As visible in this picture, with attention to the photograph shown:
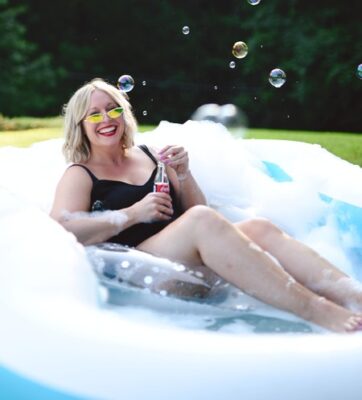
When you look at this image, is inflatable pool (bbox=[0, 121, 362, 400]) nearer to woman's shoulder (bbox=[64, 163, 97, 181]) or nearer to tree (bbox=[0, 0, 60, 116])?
woman's shoulder (bbox=[64, 163, 97, 181])

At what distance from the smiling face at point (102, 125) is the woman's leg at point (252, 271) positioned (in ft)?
1.38

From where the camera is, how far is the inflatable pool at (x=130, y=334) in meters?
1.30

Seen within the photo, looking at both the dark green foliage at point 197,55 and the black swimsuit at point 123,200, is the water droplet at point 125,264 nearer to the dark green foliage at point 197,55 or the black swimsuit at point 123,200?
the black swimsuit at point 123,200

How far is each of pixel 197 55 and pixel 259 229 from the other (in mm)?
10357

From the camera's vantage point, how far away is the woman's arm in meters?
1.95

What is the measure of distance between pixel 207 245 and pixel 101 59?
1115 centimetres

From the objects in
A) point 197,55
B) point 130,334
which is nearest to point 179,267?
point 130,334

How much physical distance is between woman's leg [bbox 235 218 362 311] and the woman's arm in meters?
0.23

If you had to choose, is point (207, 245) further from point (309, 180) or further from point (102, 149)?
point (309, 180)

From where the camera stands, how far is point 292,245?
6.22ft

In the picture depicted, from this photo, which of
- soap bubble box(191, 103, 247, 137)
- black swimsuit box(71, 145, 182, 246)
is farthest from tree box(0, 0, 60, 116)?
black swimsuit box(71, 145, 182, 246)

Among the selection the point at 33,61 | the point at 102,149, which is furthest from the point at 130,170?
the point at 33,61

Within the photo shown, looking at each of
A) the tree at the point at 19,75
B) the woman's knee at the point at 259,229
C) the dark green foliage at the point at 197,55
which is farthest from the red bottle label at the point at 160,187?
the tree at the point at 19,75

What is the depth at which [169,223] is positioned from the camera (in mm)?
2064
